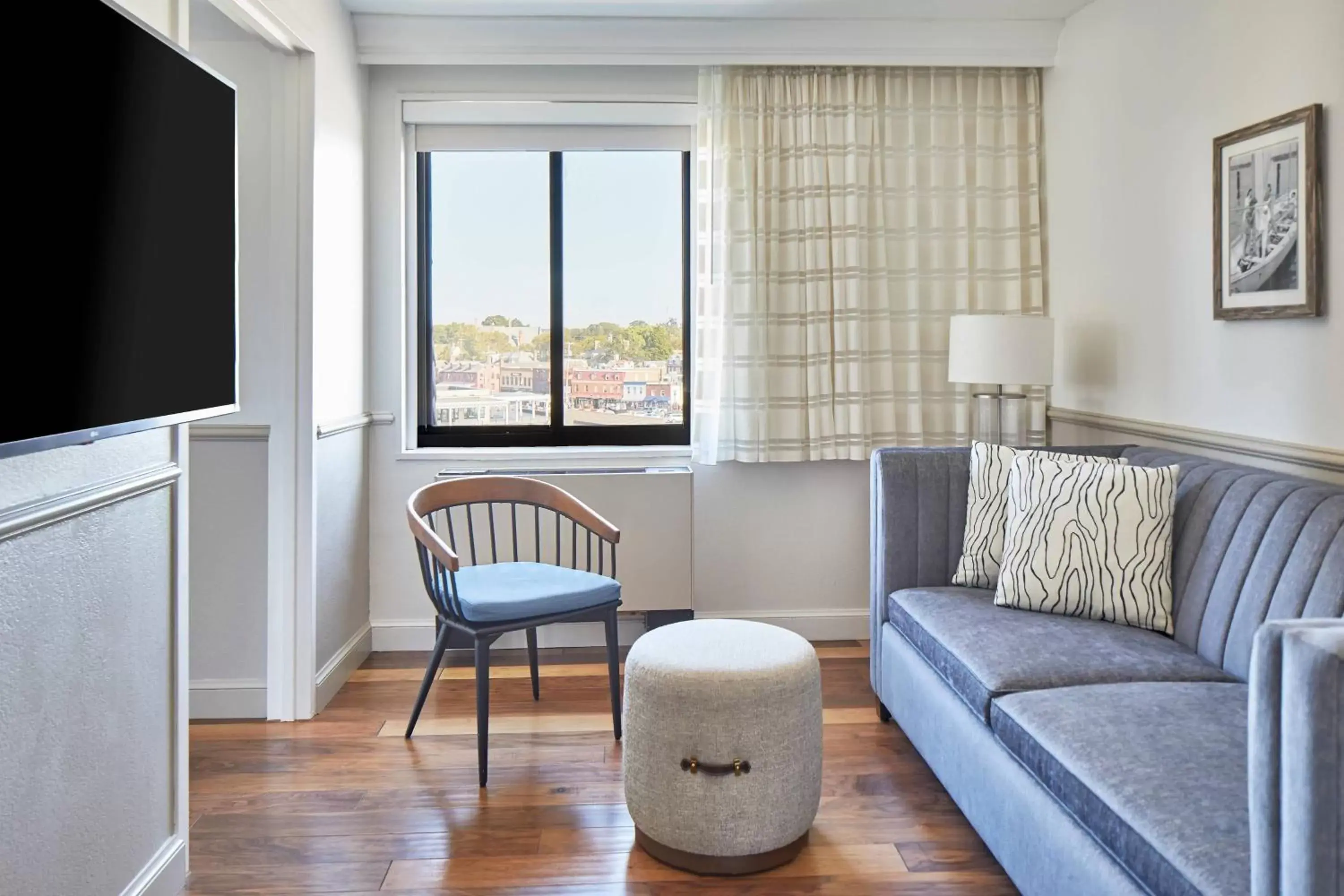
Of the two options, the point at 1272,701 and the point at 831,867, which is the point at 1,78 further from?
the point at 831,867

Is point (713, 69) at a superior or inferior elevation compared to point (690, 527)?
superior

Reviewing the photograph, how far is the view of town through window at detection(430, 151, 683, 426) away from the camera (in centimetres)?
420

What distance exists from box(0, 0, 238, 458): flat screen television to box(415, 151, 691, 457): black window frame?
1962 mm

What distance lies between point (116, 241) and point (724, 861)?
1788mm

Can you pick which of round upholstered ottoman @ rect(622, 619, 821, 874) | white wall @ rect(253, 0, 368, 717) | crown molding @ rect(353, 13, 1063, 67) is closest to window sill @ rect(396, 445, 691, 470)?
white wall @ rect(253, 0, 368, 717)

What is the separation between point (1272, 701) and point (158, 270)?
6.39ft

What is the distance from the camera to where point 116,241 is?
5.45ft

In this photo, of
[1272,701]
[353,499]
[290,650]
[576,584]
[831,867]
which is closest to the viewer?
[1272,701]

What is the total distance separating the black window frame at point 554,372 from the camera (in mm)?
4172

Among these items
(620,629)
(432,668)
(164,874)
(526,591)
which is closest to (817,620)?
(620,629)

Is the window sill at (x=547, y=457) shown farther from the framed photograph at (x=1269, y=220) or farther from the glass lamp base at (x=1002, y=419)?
the framed photograph at (x=1269, y=220)

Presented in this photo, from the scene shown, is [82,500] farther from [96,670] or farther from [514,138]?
[514,138]

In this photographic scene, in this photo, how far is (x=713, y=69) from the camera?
3949mm

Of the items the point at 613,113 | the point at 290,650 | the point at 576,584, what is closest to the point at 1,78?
the point at 576,584
